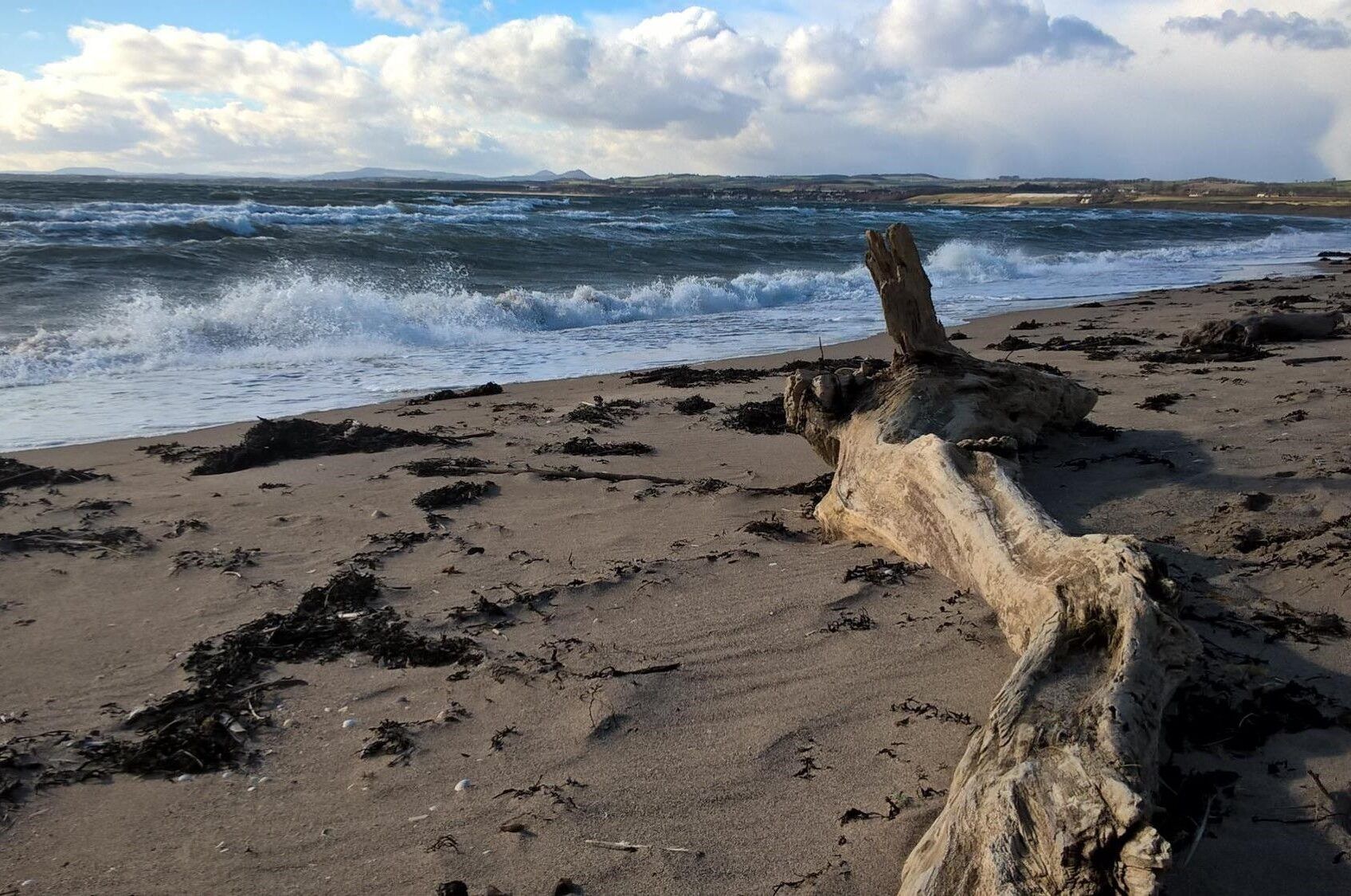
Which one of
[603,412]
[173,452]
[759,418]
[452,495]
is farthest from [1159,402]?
[173,452]

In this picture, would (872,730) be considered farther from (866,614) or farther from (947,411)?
(947,411)

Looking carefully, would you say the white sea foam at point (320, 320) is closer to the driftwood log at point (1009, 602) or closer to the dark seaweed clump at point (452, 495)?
the dark seaweed clump at point (452, 495)

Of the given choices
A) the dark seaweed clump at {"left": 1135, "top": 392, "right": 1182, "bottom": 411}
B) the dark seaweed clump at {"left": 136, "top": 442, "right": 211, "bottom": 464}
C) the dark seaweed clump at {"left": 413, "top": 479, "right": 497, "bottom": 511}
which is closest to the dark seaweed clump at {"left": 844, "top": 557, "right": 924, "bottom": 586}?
the dark seaweed clump at {"left": 413, "top": 479, "right": 497, "bottom": 511}

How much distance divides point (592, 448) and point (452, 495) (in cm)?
131

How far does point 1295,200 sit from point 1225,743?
74.7 m

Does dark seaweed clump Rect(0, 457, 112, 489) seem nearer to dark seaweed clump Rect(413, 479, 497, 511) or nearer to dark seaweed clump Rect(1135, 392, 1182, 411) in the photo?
dark seaweed clump Rect(413, 479, 497, 511)

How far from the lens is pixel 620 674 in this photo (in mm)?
3092

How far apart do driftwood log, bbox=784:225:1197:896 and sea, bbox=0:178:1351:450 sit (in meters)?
5.43

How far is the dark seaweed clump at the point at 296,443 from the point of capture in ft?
19.3

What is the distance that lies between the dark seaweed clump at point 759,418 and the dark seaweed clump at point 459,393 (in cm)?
248

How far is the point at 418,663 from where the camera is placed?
3.25 meters

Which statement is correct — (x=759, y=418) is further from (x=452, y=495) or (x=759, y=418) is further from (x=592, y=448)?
(x=452, y=495)

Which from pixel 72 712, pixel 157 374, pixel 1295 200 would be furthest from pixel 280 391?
pixel 1295 200

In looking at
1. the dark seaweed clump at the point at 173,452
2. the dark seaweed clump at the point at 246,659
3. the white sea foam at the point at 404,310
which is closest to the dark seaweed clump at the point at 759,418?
the dark seaweed clump at the point at 246,659
